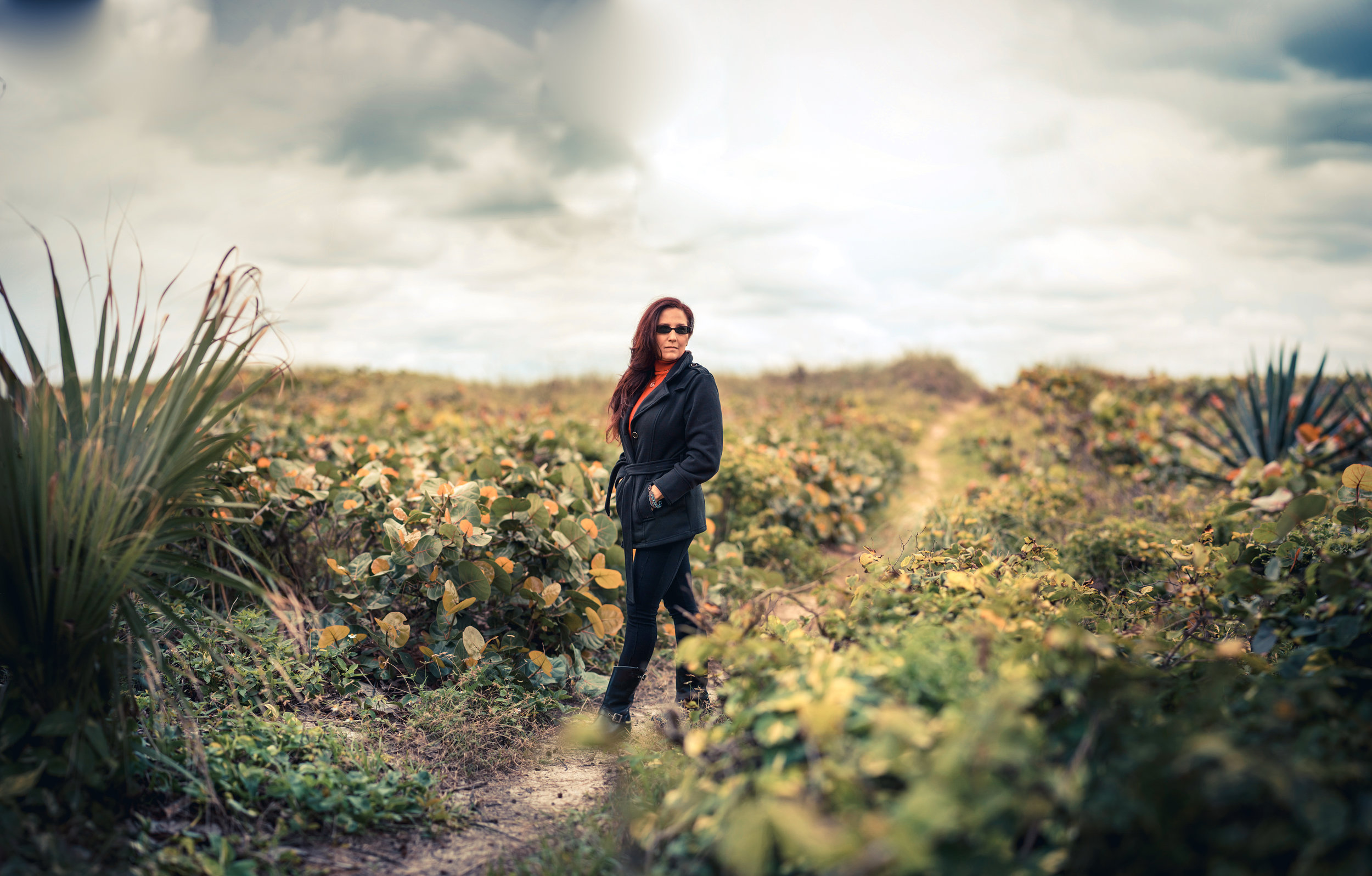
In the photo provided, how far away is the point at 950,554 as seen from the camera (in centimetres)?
356

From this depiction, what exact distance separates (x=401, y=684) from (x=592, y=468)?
1.80m

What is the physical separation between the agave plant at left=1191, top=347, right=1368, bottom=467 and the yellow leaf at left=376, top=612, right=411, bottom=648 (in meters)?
8.26

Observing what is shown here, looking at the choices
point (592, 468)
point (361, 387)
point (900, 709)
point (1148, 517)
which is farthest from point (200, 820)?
point (361, 387)

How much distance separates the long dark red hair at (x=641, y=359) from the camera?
378 cm

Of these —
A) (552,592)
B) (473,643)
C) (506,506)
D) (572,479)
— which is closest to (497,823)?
(473,643)

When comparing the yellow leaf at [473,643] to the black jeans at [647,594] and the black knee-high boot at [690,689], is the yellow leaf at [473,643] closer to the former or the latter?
A: the black jeans at [647,594]

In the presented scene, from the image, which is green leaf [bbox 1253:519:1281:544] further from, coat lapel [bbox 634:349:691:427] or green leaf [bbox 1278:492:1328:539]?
coat lapel [bbox 634:349:691:427]

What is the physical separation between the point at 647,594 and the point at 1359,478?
3.24 meters

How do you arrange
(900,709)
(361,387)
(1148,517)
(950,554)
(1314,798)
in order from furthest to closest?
(361,387)
(1148,517)
(950,554)
(900,709)
(1314,798)

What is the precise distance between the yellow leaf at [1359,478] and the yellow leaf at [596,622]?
11.9ft

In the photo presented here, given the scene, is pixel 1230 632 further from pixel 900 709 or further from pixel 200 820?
pixel 200 820

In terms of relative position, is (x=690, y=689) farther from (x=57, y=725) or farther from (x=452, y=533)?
(x=57, y=725)

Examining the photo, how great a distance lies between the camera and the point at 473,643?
3.99 metres

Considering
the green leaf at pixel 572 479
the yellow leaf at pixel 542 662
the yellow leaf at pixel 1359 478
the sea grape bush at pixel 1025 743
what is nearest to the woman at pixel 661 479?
the yellow leaf at pixel 542 662
